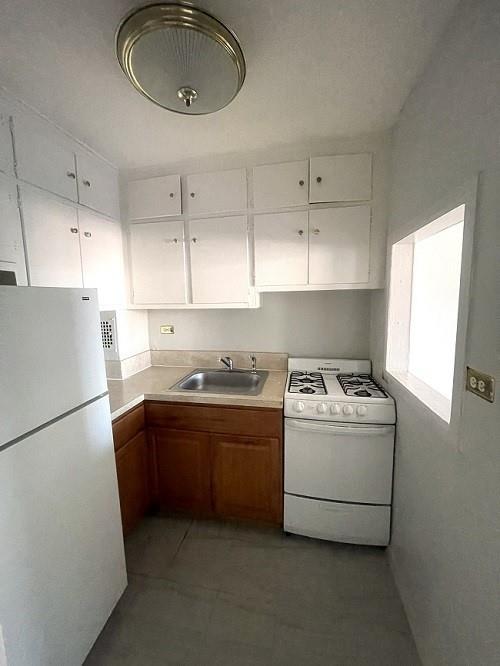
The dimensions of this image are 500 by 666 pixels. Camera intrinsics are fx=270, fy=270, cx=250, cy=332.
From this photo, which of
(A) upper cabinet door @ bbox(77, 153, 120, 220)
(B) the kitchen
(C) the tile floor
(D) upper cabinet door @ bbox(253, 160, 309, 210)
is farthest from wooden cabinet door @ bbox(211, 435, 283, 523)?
(A) upper cabinet door @ bbox(77, 153, 120, 220)

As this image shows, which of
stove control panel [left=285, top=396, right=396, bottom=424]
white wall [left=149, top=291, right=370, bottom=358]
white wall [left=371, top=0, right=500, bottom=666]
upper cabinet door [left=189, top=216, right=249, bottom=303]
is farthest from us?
white wall [left=149, top=291, right=370, bottom=358]

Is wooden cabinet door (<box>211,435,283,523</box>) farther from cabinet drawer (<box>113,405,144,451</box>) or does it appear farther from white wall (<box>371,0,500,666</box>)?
white wall (<box>371,0,500,666</box>)

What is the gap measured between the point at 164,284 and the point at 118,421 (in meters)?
0.99

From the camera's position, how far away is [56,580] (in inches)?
38.4

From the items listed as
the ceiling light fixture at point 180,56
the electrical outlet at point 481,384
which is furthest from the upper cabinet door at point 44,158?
the electrical outlet at point 481,384

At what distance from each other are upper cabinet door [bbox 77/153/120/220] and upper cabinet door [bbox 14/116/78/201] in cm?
7

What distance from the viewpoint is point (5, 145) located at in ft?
3.87

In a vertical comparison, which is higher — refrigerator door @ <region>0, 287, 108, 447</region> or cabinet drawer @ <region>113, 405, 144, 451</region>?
refrigerator door @ <region>0, 287, 108, 447</region>

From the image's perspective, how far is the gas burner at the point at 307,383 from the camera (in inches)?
67.7

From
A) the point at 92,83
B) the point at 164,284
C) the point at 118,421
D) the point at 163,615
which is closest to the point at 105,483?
the point at 118,421

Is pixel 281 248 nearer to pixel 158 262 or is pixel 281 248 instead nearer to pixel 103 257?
pixel 158 262

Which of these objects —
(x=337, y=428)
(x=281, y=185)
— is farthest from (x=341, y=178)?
(x=337, y=428)

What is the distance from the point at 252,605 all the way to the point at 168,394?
118 cm

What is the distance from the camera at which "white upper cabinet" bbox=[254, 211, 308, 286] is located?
1788mm
